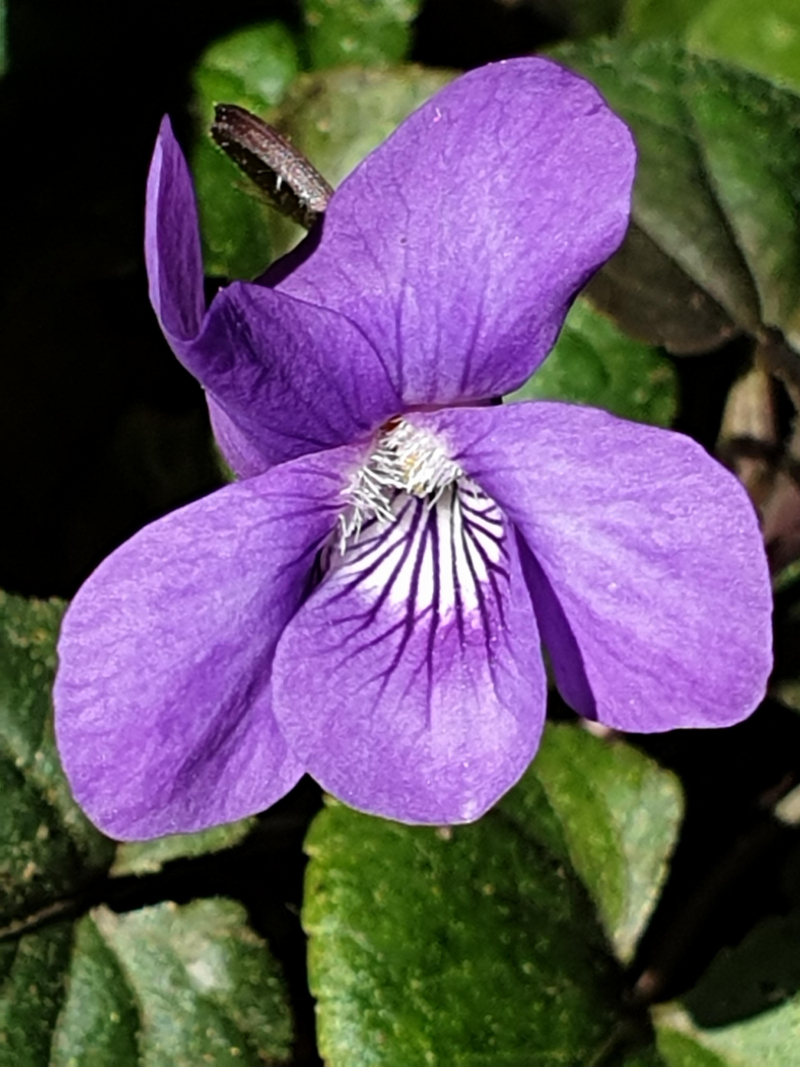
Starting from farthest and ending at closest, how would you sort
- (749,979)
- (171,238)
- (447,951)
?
1. (749,979)
2. (447,951)
3. (171,238)

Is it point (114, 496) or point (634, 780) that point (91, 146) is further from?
point (634, 780)

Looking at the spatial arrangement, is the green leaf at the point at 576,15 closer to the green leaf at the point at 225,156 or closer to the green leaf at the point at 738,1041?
the green leaf at the point at 225,156

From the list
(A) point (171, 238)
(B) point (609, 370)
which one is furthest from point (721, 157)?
(A) point (171, 238)

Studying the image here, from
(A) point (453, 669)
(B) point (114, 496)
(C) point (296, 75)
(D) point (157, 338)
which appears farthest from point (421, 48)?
(A) point (453, 669)

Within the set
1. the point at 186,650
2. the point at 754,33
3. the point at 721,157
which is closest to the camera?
the point at 186,650

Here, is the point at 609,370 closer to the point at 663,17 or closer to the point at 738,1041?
the point at 663,17

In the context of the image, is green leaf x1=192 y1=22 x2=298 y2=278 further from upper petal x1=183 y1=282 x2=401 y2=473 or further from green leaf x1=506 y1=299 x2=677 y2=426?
upper petal x1=183 y1=282 x2=401 y2=473

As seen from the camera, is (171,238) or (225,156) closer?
(171,238)
